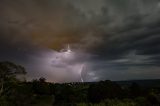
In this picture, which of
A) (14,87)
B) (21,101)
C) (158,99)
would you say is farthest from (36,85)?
(158,99)

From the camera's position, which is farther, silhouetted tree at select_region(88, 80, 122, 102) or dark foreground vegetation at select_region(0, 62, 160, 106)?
silhouetted tree at select_region(88, 80, 122, 102)

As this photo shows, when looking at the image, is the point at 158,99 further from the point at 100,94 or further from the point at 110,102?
the point at 100,94

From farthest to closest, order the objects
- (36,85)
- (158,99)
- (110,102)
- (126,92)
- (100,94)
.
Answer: (36,85)
(126,92)
(100,94)
(110,102)
(158,99)

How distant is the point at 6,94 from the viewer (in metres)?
62.6

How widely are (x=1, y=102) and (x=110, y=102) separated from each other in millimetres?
21385

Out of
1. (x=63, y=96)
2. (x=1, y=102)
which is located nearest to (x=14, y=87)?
(x=1, y=102)

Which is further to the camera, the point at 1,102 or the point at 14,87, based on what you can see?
the point at 14,87

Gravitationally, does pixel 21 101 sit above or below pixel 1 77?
below

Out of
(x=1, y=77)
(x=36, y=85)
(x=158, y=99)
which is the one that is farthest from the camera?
(x=36, y=85)

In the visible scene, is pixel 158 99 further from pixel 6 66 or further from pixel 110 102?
pixel 6 66

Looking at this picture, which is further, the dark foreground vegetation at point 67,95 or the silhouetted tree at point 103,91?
the silhouetted tree at point 103,91

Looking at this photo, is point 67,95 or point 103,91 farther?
point 67,95

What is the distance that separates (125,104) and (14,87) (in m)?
26.0

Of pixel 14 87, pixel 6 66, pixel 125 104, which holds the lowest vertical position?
pixel 125 104
